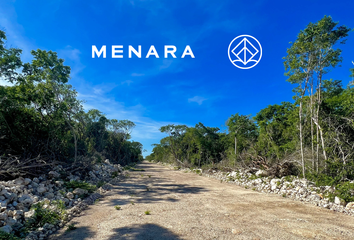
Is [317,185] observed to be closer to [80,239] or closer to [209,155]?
[80,239]

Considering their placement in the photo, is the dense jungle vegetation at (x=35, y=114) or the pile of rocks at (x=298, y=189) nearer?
the pile of rocks at (x=298, y=189)

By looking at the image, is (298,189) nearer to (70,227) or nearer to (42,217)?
(70,227)

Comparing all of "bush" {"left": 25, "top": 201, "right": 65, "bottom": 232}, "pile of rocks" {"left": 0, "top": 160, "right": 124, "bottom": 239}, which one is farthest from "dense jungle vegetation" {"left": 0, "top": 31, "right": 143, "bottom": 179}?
"bush" {"left": 25, "top": 201, "right": 65, "bottom": 232}

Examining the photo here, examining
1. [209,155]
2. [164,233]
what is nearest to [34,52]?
[164,233]

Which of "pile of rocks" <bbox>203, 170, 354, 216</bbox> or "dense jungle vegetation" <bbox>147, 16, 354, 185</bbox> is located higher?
"dense jungle vegetation" <bbox>147, 16, 354, 185</bbox>

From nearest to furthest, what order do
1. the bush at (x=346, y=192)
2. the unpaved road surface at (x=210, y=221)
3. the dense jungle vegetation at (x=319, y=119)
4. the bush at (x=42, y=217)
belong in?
the unpaved road surface at (x=210, y=221), the bush at (x=42, y=217), the bush at (x=346, y=192), the dense jungle vegetation at (x=319, y=119)

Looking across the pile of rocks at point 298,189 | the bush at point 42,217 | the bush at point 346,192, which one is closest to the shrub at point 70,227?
the bush at point 42,217

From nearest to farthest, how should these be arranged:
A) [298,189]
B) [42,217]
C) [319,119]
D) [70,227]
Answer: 1. [70,227]
2. [42,217]
3. [298,189]
4. [319,119]

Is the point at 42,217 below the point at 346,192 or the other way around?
below

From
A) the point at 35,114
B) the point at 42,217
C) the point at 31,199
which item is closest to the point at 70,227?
the point at 42,217

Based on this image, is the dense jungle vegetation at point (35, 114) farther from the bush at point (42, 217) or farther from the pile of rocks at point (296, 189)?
the pile of rocks at point (296, 189)

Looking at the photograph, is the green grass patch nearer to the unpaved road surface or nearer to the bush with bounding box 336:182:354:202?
the unpaved road surface

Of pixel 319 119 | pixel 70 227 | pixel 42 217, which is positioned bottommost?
pixel 70 227

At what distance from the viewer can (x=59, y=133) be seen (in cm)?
1367
